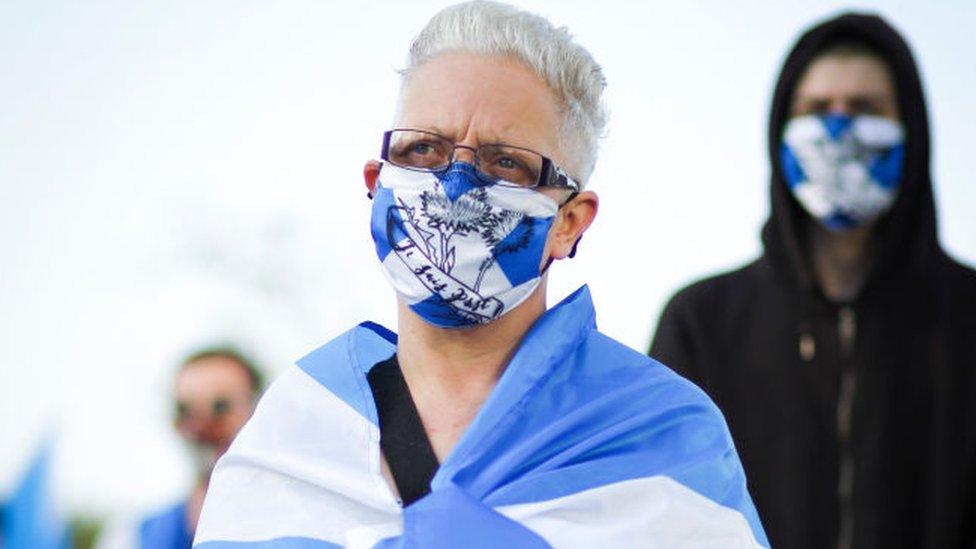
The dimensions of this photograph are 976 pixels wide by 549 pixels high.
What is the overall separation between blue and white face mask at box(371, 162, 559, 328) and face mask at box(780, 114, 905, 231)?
136 inches

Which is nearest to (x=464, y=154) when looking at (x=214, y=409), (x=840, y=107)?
(x=840, y=107)

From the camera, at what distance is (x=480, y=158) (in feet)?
16.9

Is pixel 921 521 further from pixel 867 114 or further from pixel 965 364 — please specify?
pixel 867 114

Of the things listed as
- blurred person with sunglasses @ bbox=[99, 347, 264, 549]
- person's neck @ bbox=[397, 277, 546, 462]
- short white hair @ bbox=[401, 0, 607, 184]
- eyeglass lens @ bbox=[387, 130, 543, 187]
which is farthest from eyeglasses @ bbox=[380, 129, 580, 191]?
blurred person with sunglasses @ bbox=[99, 347, 264, 549]

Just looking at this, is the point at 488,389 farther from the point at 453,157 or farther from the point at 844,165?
the point at 844,165

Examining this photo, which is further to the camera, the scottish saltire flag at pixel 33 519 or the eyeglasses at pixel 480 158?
the scottish saltire flag at pixel 33 519

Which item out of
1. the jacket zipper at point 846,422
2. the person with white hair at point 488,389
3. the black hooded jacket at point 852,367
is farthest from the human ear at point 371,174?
the jacket zipper at point 846,422

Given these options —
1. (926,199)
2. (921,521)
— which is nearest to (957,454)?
(921,521)

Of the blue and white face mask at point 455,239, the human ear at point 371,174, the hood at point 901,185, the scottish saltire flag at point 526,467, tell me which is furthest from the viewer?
the hood at point 901,185

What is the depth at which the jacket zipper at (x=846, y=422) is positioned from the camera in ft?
26.9

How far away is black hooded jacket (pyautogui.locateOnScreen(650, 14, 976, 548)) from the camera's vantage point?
8.21 meters

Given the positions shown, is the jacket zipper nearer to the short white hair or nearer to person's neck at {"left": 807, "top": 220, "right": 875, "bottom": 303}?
person's neck at {"left": 807, "top": 220, "right": 875, "bottom": 303}

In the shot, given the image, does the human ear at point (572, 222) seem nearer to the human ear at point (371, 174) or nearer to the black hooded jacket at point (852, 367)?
the human ear at point (371, 174)

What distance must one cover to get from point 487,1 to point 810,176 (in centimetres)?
351
